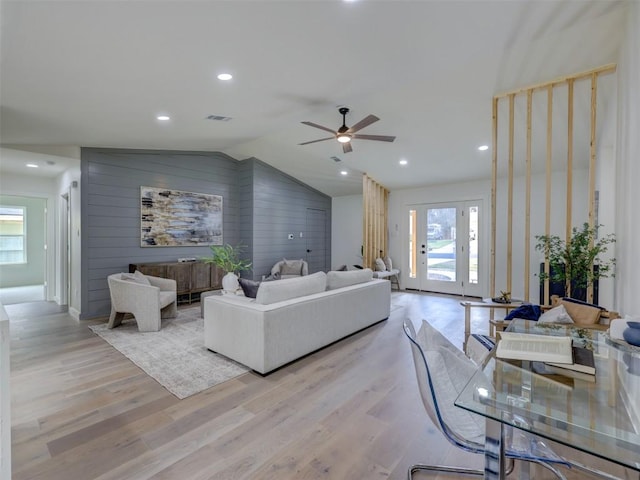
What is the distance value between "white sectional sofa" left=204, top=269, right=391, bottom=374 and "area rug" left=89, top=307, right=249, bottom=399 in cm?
15

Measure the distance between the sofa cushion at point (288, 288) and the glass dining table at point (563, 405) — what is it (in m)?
1.95

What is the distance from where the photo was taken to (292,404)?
234cm

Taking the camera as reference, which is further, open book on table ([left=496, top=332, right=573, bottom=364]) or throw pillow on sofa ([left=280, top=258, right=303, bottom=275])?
throw pillow on sofa ([left=280, top=258, right=303, bottom=275])

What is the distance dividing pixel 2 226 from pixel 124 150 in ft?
16.8

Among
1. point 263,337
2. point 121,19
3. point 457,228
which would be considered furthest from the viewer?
point 457,228

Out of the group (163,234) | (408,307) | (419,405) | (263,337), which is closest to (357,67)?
(263,337)

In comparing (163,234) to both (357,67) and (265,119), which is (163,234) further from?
(357,67)

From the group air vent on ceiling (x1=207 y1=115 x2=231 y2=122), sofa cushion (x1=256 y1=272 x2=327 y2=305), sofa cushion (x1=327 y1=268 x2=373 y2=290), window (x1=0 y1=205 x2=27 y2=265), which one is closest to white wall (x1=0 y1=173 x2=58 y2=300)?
window (x1=0 y1=205 x2=27 y2=265)

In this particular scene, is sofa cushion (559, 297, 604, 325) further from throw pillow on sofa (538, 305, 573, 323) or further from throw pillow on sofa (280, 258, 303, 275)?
throw pillow on sofa (280, 258, 303, 275)

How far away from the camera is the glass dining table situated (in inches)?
39.7

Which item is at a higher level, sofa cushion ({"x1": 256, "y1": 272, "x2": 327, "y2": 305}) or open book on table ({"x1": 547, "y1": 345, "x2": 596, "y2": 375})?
sofa cushion ({"x1": 256, "y1": 272, "x2": 327, "y2": 305})

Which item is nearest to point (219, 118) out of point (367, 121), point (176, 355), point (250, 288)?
point (367, 121)

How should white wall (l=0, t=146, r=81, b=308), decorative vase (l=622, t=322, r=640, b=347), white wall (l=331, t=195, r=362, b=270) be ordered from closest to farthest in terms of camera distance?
1. decorative vase (l=622, t=322, r=640, b=347)
2. white wall (l=0, t=146, r=81, b=308)
3. white wall (l=331, t=195, r=362, b=270)

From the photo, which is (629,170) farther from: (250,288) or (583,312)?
(250,288)
